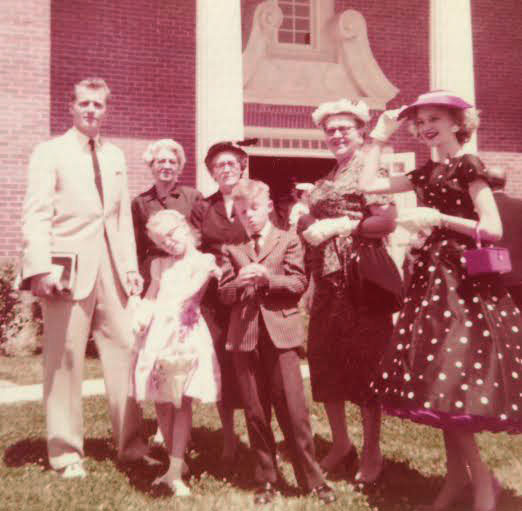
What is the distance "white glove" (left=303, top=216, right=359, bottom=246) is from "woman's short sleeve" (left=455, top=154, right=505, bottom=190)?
66 cm

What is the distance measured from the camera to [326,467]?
4.21 meters

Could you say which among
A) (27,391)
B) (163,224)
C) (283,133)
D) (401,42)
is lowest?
(27,391)

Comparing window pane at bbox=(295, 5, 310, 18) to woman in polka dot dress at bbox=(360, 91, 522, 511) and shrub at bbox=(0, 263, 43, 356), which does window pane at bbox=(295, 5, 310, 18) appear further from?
woman in polka dot dress at bbox=(360, 91, 522, 511)

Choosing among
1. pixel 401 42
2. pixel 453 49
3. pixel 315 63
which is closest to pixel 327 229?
pixel 453 49

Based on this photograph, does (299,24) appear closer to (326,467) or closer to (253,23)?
(253,23)

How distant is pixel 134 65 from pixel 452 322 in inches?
351

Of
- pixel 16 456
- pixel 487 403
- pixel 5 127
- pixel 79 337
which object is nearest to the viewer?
pixel 487 403

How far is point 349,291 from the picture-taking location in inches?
158

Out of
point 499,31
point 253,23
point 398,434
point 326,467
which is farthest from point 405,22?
point 326,467

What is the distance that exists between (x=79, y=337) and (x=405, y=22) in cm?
1023

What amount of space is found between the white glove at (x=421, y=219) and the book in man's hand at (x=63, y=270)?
1949 millimetres

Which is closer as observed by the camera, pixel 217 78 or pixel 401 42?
pixel 217 78

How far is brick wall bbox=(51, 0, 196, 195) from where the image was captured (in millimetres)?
10594

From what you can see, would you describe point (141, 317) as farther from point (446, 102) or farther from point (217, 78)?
point (217, 78)
